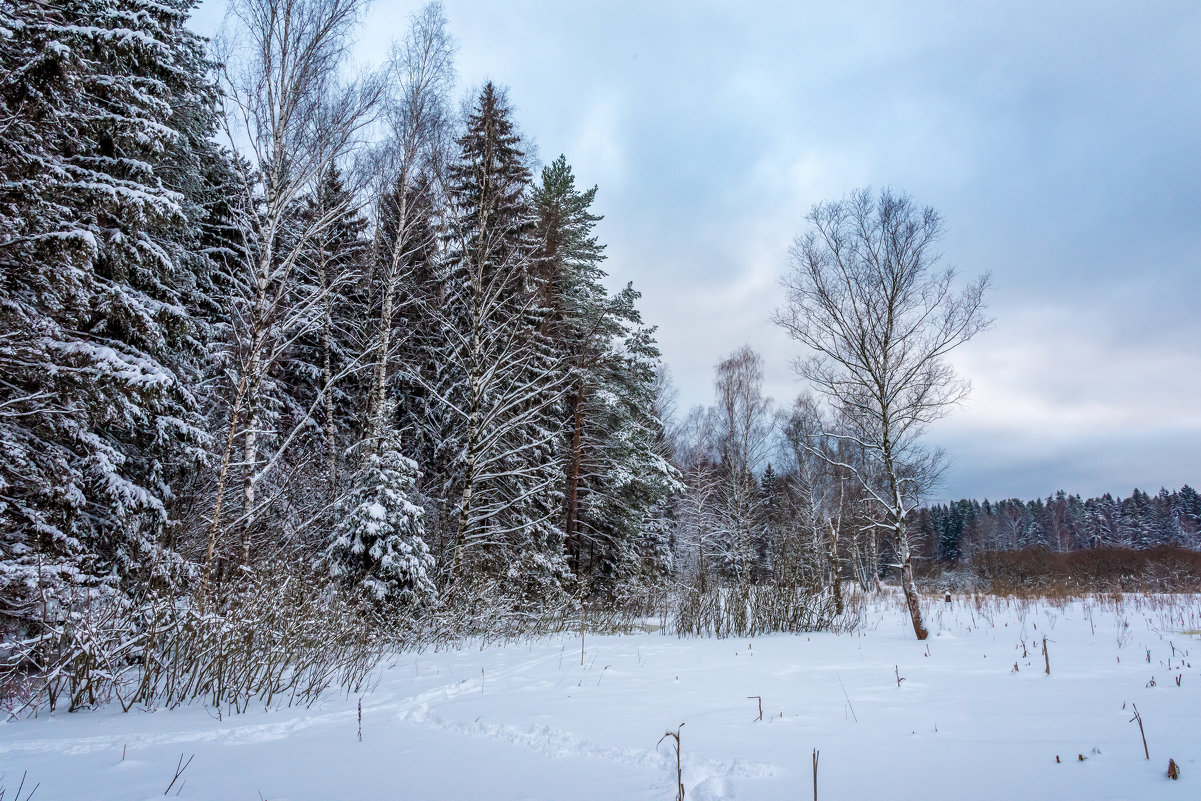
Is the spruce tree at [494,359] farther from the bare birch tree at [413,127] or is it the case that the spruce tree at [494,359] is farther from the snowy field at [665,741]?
the snowy field at [665,741]

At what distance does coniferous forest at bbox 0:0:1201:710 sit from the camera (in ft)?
17.5

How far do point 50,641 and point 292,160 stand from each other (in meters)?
7.49

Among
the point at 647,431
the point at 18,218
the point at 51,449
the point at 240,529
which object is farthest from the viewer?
the point at 647,431

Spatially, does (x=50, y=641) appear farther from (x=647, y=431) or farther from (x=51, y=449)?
A: (x=647, y=431)

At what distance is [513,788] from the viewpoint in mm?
2410

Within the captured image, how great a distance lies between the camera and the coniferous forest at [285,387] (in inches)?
210

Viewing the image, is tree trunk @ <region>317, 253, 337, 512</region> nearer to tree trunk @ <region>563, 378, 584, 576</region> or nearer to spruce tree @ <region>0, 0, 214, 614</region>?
spruce tree @ <region>0, 0, 214, 614</region>

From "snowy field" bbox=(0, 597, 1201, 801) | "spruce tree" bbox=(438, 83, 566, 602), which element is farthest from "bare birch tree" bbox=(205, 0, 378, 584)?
"snowy field" bbox=(0, 597, 1201, 801)

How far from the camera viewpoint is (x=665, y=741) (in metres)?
3.01

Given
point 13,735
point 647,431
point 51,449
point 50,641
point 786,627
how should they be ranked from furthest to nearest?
point 647,431
point 786,627
point 51,449
point 50,641
point 13,735

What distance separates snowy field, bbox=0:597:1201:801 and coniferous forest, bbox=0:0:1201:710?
866mm

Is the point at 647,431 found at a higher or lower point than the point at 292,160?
lower

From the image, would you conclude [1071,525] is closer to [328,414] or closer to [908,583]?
[908,583]

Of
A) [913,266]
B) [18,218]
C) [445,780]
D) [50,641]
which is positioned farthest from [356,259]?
[445,780]
